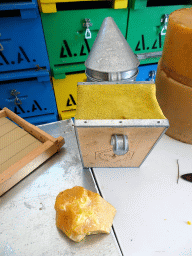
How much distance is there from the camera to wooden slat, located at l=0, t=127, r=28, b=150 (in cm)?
79

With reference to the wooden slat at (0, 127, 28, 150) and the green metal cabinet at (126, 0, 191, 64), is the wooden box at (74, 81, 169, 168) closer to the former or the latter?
the wooden slat at (0, 127, 28, 150)

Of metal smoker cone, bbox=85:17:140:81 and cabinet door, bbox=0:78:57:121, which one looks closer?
metal smoker cone, bbox=85:17:140:81

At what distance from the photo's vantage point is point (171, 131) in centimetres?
92

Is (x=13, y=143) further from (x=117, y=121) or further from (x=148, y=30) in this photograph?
(x=148, y=30)

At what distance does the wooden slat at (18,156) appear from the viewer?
710 millimetres

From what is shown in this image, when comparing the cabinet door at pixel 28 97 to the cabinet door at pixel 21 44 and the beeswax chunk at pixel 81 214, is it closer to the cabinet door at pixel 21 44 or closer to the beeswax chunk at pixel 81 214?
the cabinet door at pixel 21 44

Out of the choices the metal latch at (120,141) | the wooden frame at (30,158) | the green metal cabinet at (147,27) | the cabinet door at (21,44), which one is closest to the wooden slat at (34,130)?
the wooden frame at (30,158)

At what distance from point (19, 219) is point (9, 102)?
3.92 ft

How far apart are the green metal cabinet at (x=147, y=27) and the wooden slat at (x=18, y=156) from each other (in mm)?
1234

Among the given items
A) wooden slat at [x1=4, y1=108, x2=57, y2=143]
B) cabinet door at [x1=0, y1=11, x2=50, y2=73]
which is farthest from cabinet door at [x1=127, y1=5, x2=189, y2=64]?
wooden slat at [x1=4, y1=108, x2=57, y2=143]

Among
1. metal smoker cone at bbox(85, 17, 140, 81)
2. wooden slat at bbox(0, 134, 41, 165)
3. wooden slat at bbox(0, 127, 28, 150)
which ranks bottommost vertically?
wooden slat at bbox(0, 134, 41, 165)

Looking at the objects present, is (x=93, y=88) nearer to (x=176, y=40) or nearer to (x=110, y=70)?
(x=110, y=70)

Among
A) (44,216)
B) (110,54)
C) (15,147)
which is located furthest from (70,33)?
(44,216)

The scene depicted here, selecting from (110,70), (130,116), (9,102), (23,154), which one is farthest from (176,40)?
(9,102)
